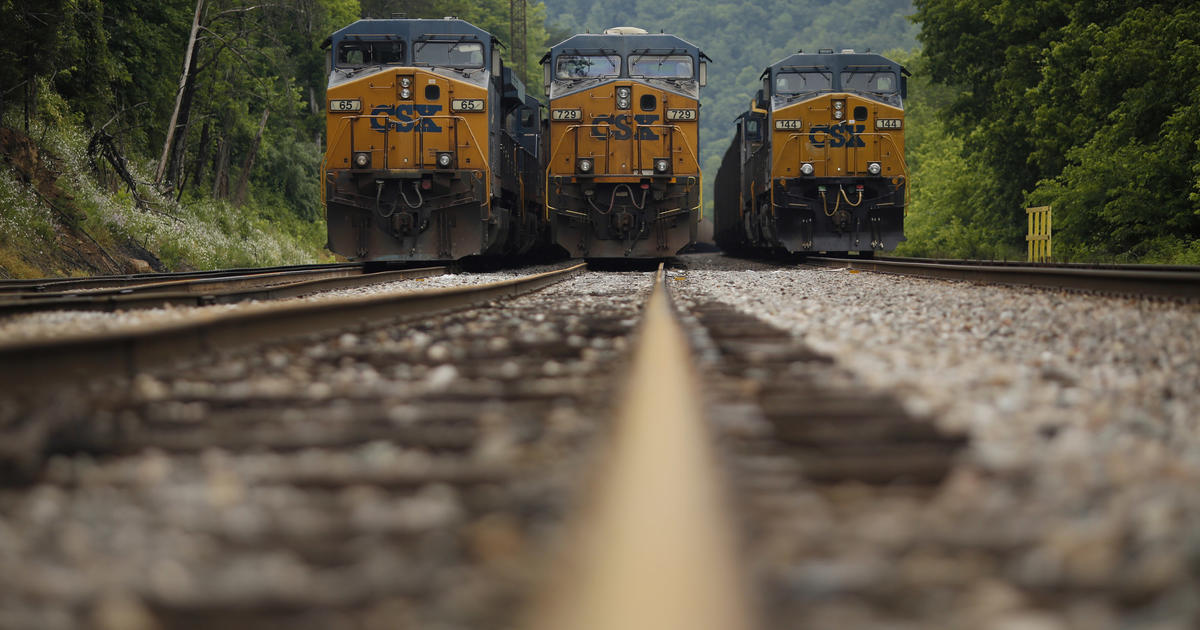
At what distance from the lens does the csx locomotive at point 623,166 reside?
17.0 m

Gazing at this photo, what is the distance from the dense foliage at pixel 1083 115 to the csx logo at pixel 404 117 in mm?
10853

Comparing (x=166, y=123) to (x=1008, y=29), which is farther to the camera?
(x=166, y=123)

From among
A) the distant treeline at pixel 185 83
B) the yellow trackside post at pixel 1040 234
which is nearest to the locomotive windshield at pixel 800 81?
the yellow trackside post at pixel 1040 234

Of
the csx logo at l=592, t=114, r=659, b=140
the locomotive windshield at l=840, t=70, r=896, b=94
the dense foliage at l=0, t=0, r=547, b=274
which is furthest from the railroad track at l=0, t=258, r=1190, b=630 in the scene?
the locomotive windshield at l=840, t=70, r=896, b=94

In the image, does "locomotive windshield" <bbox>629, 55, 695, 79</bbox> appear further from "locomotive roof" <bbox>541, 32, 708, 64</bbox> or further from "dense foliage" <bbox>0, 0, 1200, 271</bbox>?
"dense foliage" <bbox>0, 0, 1200, 271</bbox>

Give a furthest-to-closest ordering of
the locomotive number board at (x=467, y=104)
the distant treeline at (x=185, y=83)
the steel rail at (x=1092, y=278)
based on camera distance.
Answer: the distant treeline at (x=185, y=83) → the locomotive number board at (x=467, y=104) → the steel rail at (x=1092, y=278)

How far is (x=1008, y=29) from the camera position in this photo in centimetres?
2191

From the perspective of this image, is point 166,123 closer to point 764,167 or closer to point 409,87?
point 409,87

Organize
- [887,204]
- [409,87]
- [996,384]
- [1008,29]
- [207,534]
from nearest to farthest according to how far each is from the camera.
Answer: [207,534] → [996,384] → [409,87] → [887,204] → [1008,29]

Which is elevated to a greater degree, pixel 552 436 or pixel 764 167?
pixel 764 167

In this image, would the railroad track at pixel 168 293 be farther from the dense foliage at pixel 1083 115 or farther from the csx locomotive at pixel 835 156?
the dense foliage at pixel 1083 115

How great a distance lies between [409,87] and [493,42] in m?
1.66

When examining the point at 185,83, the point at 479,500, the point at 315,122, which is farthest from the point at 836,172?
the point at 315,122

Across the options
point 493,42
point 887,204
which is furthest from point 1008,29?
point 493,42
